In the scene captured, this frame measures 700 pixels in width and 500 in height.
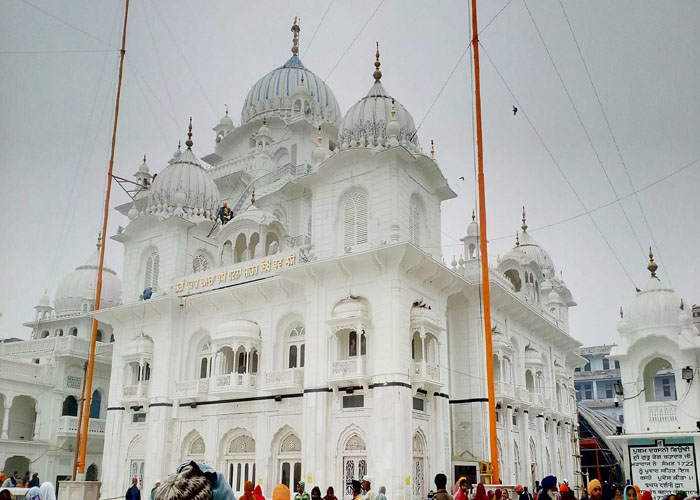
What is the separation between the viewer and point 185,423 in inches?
1043

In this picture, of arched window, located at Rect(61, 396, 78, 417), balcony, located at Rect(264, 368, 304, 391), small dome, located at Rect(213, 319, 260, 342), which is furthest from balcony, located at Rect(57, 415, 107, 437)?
balcony, located at Rect(264, 368, 304, 391)

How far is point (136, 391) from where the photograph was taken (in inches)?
1078

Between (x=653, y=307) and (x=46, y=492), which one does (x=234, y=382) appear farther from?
(x=46, y=492)

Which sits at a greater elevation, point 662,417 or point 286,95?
point 286,95

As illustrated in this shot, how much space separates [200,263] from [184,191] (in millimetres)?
3209

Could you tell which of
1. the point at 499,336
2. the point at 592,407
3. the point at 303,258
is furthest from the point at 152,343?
the point at 592,407

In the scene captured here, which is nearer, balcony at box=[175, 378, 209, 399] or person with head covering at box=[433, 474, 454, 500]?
person with head covering at box=[433, 474, 454, 500]

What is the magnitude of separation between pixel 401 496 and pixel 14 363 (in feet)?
67.8

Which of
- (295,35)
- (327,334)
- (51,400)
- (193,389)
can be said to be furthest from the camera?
(295,35)

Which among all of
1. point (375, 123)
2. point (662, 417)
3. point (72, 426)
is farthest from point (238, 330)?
point (662, 417)

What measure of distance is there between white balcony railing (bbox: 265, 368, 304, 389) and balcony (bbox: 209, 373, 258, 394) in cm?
99

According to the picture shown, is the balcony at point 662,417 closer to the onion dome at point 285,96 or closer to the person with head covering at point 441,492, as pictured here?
the person with head covering at point 441,492

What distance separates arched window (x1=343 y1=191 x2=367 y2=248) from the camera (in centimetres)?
2375

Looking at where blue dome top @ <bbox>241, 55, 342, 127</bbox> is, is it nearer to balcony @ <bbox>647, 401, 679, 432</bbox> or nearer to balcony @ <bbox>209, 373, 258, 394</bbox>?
balcony @ <bbox>209, 373, 258, 394</bbox>
